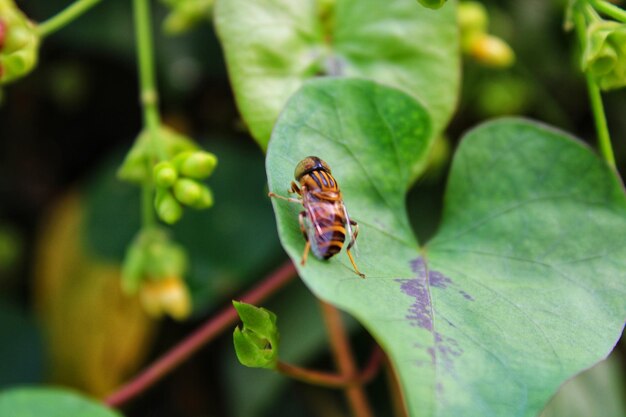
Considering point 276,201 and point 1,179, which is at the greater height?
point 276,201

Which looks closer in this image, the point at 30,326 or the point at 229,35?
the point at 229,35

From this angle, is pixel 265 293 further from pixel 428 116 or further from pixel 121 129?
pixel 121 129

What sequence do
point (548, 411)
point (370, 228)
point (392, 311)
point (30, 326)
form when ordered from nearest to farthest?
point (392, 311), point (370, 228), point (548, 411), point (30, 326)

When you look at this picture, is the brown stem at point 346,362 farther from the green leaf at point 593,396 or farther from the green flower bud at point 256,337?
the green leaf at point 593,396

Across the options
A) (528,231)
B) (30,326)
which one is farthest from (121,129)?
(528,231)

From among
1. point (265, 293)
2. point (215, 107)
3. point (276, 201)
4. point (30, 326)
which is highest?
point (276, 201)

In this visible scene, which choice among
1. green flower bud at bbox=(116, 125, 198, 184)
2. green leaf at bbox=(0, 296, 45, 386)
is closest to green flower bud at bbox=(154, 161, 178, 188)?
green flower bud at bbox=(116, 125, 198, 184)

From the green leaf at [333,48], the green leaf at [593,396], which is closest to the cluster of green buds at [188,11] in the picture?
the green leaf at [333,48]
